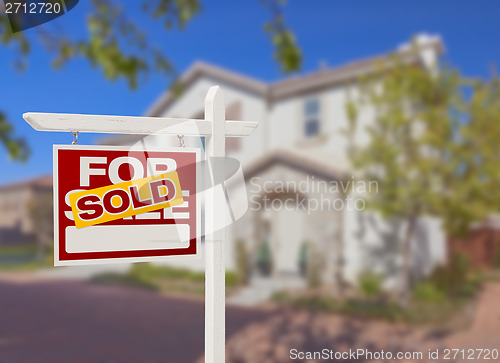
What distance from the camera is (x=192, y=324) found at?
9.21 m

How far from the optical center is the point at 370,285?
1038cm

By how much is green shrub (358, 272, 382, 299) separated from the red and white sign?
8744 millimetres

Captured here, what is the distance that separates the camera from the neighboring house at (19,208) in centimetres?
1812

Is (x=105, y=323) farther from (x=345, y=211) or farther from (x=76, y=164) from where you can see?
(x=76, y=164)

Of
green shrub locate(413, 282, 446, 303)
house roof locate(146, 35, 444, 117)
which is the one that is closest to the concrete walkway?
green shrub locate(413, 282, 446, 303)

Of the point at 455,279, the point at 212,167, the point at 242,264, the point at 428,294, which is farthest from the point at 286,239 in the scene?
the point at 212,167

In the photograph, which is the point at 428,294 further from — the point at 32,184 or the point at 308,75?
the point at 32,184

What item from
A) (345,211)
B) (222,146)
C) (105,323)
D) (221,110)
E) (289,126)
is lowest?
(105,323)

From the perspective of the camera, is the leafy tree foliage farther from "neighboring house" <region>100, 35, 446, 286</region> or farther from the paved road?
the paved road

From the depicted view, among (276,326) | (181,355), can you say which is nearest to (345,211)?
(276,326)

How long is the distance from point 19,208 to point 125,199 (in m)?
18.7

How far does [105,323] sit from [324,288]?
15.6 feet

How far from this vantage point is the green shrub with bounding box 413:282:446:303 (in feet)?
33.3

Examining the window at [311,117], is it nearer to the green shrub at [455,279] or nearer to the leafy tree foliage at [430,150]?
the leafy tree foliage at [430,150]
